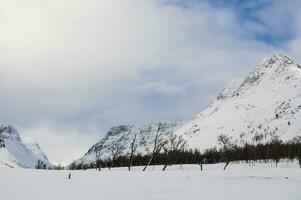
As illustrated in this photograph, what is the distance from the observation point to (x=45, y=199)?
65.1ft

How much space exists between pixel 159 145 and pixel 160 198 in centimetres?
4733

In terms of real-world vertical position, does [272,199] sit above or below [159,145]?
below

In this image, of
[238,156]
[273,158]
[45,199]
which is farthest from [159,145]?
[238,156]

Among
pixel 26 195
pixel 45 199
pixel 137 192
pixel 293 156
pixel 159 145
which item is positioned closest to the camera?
pixel 45 199

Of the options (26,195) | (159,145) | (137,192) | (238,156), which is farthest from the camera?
(238,156)

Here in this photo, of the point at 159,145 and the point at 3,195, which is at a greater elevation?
the point at 159,145

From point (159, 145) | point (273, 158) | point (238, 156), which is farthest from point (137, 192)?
point (238, 156)

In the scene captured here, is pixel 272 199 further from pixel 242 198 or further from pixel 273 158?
pixel 273 158

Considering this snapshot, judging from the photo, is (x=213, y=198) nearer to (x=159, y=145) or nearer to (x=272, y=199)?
(x=272, y=199)

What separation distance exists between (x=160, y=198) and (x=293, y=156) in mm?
162802

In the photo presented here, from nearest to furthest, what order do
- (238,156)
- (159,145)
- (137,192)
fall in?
(137,192) → (159,145) → (238,156)

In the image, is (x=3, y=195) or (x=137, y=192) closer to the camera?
(x=3, y=195)

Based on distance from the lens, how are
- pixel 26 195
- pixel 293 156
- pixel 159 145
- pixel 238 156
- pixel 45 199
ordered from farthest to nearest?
pixel 238 156, pixel 293 156, pixel 159 145, pixel 26 195, pixel 45 199

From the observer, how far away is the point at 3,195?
21.1 m
